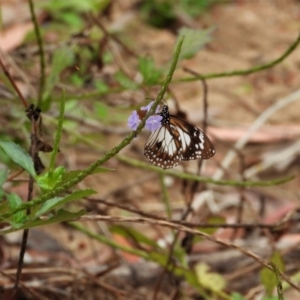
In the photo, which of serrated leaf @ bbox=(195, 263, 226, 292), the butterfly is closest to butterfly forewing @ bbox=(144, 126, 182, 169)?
the butterfly

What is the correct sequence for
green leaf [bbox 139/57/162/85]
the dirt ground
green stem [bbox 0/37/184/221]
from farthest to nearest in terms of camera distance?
the dirt ground → green leaf [bbox 139/57/162/85] → green stem [bbox 0/37/184/221]

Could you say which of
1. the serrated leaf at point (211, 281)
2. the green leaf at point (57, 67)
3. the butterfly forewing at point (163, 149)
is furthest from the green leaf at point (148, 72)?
the butterfly forewing at point (163, 149)

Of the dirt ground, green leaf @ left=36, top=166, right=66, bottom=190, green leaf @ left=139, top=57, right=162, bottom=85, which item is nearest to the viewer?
green leaf @ left=36, top=166, right=66, bottom=190

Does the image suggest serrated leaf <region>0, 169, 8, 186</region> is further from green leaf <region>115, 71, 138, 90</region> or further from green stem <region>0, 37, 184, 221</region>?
green leaf <region>115, 71, 138, 90</region>

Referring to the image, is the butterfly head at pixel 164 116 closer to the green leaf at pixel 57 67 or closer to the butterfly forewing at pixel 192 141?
the butterfly forewing at pixel 192 141

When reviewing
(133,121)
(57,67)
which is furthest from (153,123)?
(57,67)

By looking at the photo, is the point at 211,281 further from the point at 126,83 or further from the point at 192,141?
the point at 192,141

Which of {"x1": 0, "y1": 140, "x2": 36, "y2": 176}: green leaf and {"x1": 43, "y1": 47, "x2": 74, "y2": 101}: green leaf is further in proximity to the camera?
{"x1": 43, "y1": 47, "x2": 74, "y2": 101}: green leaf
